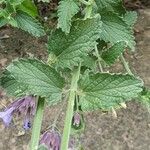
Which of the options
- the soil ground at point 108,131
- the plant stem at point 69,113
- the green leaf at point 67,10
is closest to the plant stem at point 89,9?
the green leaf at point 67,10

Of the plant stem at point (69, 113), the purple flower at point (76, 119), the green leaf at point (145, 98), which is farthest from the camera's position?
the green leaf at point (145, 98)

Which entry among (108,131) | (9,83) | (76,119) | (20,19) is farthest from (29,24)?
(108,131)

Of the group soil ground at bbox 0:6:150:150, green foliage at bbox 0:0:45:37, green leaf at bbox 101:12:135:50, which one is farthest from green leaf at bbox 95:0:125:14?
soil ground at bbox 0:6:150:150

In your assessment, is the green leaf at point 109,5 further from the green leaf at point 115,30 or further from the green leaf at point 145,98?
the green leaf at point 145,98

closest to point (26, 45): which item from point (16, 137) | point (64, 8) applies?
point (16, 137)

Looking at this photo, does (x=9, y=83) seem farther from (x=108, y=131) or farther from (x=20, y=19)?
(x=108, y=131)

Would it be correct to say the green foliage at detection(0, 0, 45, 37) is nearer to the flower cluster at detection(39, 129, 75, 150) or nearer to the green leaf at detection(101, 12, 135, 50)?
the green leaf at detection(101, 12, 135, 50)

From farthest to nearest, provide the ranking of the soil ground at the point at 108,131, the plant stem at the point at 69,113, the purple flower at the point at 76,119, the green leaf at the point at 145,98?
the soil ground at the point at 108,131, the green leaf at the point at 145,98, the purple flower at the point at 76,119, the plant stem at the point at 69,113
